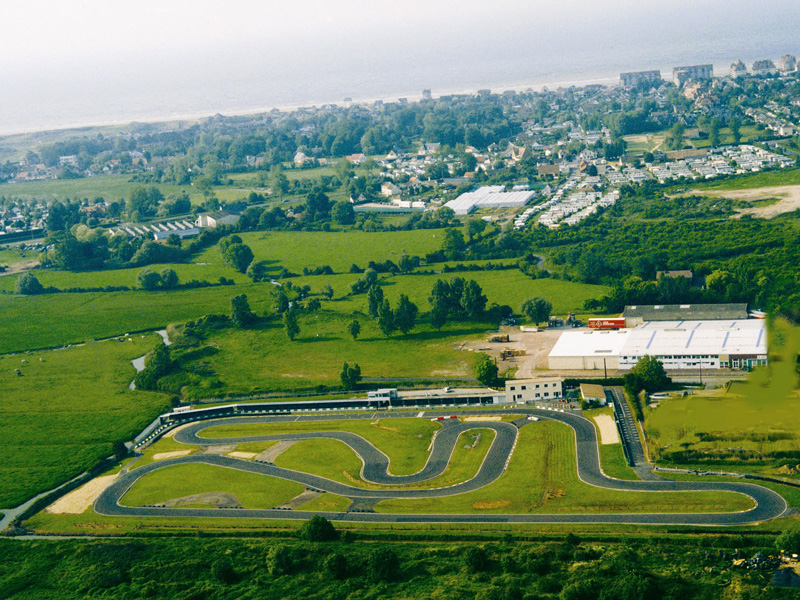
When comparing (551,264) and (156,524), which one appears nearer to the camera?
(156,524)

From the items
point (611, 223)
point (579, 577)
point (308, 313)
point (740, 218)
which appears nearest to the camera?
point (579, 577)

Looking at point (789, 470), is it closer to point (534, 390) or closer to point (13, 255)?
point (534, 390)

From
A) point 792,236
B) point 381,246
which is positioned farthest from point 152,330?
point 792,236

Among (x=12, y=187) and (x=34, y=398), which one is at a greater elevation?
(x=12, y=187)

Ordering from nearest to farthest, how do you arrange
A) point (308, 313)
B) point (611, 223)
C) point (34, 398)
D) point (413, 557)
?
point (413, 557) < point (34, 398) < point (308, 313) < point (611, 223)

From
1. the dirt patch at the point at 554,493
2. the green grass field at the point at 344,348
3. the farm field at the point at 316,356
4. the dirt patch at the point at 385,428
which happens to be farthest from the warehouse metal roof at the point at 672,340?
the dirt patch at the point at 554,493

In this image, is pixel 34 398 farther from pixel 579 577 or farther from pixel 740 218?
pixel 740 218

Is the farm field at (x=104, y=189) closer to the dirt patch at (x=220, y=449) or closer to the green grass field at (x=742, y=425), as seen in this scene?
the dirt patch at (x=220, y=449)
